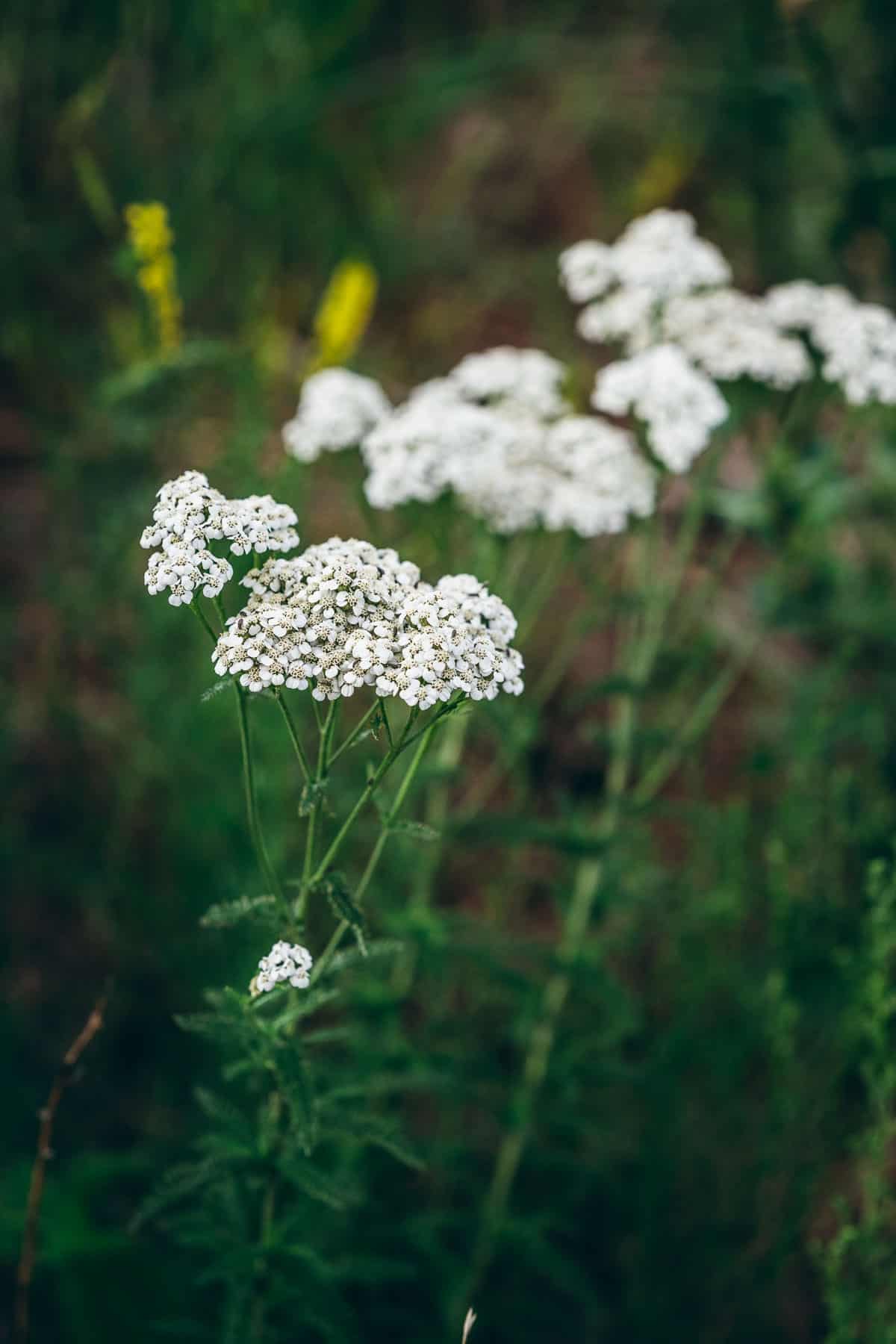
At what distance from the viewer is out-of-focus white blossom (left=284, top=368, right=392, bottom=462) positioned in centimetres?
270

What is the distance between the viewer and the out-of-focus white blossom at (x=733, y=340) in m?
2.73

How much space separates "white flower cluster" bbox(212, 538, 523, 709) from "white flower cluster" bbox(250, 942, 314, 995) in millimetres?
382

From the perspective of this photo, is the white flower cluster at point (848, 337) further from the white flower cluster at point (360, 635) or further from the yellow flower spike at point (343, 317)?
the white flower cluster at point (360, 635)

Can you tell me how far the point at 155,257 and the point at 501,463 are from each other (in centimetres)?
125

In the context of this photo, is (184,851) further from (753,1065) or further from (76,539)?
(753,1065)

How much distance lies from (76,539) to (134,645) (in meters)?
0.57

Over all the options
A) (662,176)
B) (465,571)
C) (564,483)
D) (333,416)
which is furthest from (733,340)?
(662,176)

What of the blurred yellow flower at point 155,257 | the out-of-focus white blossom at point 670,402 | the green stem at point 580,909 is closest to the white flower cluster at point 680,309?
the out-of-focus white blossom at point 670,402

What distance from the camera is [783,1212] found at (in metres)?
2.91

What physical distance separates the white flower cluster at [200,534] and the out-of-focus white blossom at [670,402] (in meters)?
1.17

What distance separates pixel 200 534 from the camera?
1.63 meters

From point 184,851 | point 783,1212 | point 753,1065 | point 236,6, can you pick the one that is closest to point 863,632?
point 753,1065

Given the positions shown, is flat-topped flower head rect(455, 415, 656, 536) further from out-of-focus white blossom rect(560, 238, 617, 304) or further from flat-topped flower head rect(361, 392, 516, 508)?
out-of-focus white blossom rect(560, 238, 617, 304)

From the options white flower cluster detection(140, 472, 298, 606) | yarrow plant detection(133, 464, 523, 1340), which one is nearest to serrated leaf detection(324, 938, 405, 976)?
yarrow plant detection(133, 464, 523, 1340)
